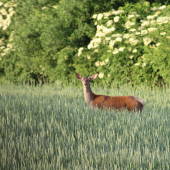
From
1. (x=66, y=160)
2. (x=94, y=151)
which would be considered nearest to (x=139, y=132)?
(x=94, y=151)

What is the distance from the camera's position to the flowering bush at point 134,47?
8578mm

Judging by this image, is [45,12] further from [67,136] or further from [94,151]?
[94,151]

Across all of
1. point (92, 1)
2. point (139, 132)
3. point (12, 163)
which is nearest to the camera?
point (12, 163)

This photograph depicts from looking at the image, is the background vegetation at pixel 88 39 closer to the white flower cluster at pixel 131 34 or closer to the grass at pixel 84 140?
the white flower cluster at pixel 131 34

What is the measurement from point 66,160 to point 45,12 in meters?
8.97

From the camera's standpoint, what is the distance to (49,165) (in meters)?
3.47

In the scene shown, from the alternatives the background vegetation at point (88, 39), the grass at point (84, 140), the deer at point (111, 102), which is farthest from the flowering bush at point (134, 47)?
the deer at point (111, 102)

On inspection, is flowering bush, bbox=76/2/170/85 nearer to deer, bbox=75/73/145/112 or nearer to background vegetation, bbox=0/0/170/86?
background vegetation, bbox=0/0/170/86

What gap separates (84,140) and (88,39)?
25.5 feet

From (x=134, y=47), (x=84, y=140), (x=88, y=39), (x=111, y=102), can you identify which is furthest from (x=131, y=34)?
(x=84, y=140)

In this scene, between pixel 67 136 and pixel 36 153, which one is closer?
pixel 36 153

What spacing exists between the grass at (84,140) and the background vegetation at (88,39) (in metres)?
3.07

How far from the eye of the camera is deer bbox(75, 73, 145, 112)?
18.4ft

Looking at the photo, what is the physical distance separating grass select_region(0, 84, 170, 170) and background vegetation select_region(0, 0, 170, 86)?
10.1 ft
